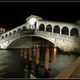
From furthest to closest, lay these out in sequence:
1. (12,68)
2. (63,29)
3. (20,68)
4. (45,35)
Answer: (63,29), (45,35), (12,68), (20,68)

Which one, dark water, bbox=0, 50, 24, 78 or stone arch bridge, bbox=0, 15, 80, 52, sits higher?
stone arch bridge, bbox=0, 15, 80, 52

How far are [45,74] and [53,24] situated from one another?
38.4 ft

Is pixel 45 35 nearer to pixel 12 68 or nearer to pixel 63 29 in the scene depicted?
pixel 63 29

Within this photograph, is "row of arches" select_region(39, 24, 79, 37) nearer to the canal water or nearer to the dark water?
the canal water

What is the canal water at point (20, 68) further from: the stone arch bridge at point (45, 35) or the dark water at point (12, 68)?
the stone arch bridge at point (45, 35)

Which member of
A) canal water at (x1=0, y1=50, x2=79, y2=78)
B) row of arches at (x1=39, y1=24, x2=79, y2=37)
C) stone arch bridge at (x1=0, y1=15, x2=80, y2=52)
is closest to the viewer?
canal water at (x1=0, y1=50, x2=79, y2=78)

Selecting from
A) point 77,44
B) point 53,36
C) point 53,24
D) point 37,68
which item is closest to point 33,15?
point 53,24

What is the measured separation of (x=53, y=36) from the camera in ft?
53.7

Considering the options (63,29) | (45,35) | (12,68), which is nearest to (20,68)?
(12,68)

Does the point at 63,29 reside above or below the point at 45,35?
above

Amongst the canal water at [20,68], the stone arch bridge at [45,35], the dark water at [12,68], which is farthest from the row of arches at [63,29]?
the dark water at [12,68]

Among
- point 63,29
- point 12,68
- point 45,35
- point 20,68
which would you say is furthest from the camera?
point 63,29

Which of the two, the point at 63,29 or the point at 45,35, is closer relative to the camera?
the point at 45,35

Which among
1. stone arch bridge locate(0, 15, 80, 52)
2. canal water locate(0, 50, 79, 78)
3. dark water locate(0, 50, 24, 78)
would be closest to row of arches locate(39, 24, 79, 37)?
stone arch bridge locate(0, 15, 80, 52)
